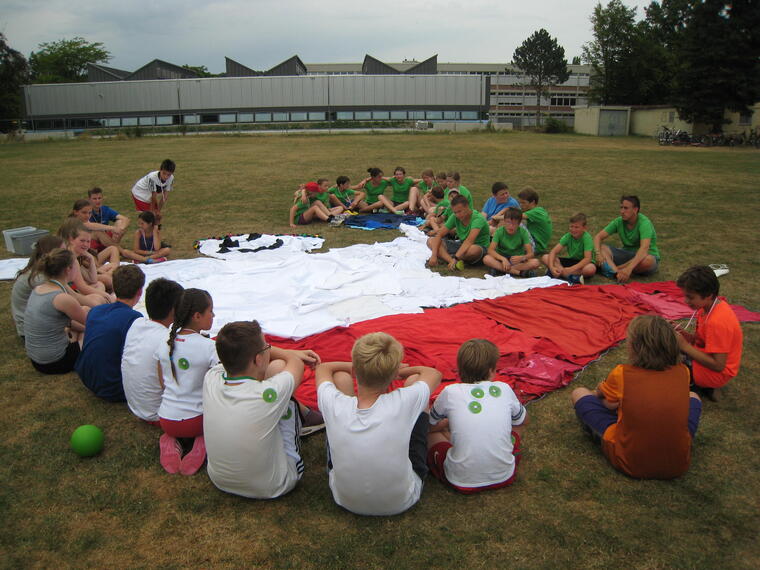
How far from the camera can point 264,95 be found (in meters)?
53.7

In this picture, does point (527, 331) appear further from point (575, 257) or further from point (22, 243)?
point (22, 243)

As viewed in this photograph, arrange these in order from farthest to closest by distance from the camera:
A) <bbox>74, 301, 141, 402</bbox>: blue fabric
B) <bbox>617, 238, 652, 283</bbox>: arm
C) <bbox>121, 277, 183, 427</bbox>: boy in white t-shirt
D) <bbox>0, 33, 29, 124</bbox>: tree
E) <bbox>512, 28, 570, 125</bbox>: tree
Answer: <bbox>512, 28, 570, 125</bbox>: tree
<bbox>0, 33, 29, 124</bbox>: tree
<bbox>617, 238, 652, 283</bbox>: arm
<bbox>74, 301, 141, 402</bbox>: blue fabric
<bbox>121, 277, 183, 427</bbox>: boy in white t-shirt

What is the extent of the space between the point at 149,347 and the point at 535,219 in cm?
655

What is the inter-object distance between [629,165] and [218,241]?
17.4 metres

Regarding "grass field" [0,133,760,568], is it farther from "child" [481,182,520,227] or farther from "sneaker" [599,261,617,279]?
"child" [481,182,520,227]

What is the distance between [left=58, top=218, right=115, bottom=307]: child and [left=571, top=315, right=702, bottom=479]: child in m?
5.05

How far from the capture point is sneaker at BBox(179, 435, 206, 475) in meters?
3.76

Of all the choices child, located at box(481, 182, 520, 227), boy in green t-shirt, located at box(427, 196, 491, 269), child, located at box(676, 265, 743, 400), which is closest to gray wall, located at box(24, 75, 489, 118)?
child, located at box(481, 182, 520, 227)

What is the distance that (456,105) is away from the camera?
54219mm

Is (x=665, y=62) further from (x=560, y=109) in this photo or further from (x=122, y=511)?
(x=122, y=511)

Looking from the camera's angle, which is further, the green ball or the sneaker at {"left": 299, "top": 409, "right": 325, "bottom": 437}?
the sneaker at {"left": 299, "top": 409, "right": 325, "bottom": 437}

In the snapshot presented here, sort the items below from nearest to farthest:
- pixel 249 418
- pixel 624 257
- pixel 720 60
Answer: pixel 249 418
pixel 624 257
pixel 720 60

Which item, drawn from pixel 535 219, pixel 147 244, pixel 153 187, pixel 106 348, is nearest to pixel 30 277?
pixel 106 348

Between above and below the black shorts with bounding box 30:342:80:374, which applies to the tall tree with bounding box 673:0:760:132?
above
